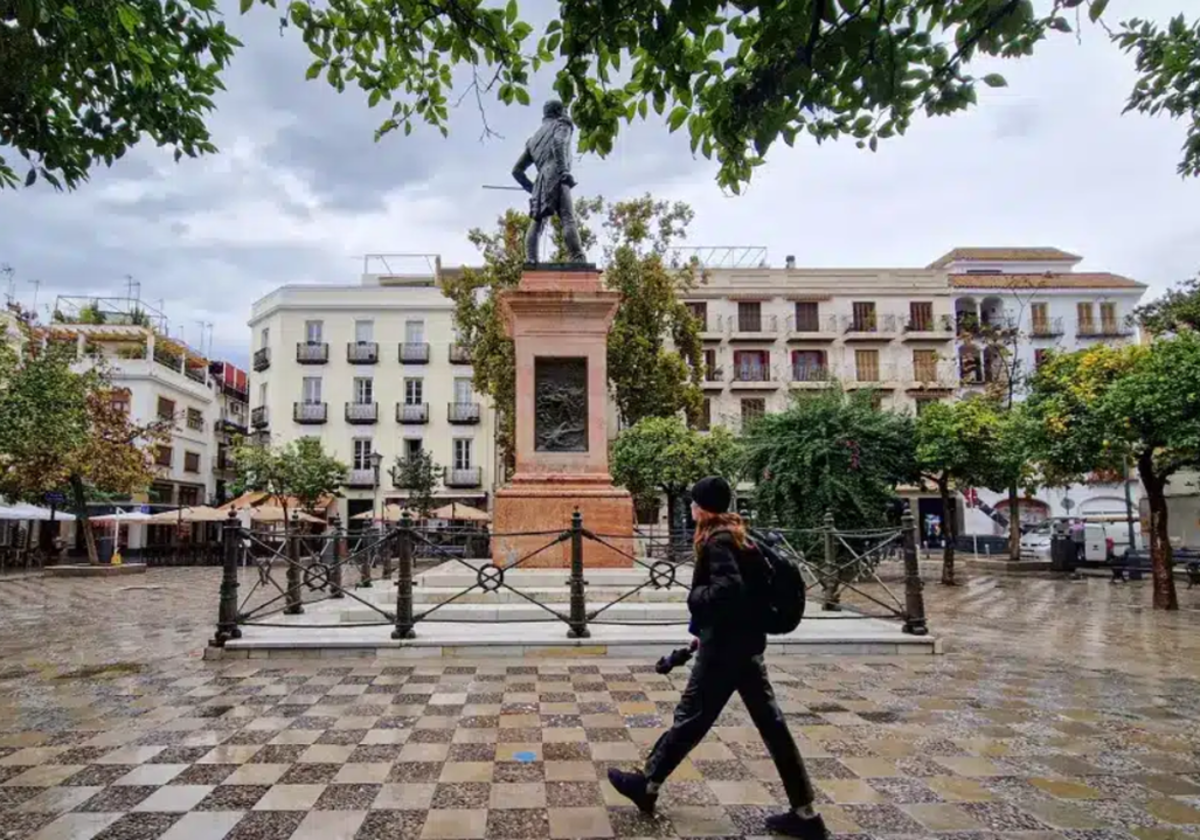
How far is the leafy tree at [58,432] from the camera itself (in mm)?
21000

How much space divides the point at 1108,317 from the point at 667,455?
3157cm

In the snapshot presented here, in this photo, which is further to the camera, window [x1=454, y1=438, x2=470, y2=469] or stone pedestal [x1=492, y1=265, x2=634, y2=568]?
window [x1=454, y1=438, x2=470, y2=469]

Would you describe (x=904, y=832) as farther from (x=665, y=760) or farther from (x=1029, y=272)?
(x=1029, y=272)

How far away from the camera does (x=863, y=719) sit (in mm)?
5219

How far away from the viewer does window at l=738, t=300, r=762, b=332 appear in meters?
40.0

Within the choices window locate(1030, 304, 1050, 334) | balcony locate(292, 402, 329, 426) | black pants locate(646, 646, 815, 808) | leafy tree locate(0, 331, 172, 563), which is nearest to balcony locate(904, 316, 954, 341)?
window locate(1030, 304, 1050, 334)

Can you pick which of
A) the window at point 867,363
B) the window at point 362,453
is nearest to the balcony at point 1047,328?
the window at point 867,363

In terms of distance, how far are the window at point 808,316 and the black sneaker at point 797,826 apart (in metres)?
38.2

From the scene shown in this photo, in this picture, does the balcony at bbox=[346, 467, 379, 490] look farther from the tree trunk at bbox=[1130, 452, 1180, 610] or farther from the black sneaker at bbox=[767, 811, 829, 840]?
the black sneaker at bbox=[767, 811, 829, 840]

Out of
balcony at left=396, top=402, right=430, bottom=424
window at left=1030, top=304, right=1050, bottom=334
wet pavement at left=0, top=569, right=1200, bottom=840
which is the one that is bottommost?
wet pavement at left=0, top=569, right=1200, bottom=840

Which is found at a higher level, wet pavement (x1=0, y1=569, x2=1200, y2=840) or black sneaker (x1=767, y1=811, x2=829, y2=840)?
black sneaker (x1=767, y1=811, x2=829, y2=840)

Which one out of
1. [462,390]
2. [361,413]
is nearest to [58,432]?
[361,413]

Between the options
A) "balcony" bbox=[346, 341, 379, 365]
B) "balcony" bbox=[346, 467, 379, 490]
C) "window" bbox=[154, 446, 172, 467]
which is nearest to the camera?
"window" bbox=[154, 446, 172, 467]

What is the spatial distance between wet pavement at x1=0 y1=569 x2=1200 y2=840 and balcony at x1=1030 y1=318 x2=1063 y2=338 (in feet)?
120
